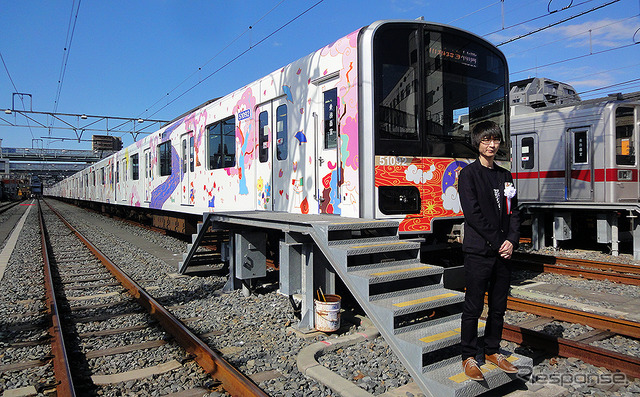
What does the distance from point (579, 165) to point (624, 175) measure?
880 mm

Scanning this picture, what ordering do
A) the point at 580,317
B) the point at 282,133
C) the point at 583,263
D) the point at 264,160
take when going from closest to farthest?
the point at 580,317
the point at 282,133
the point at 264,160
the point at 583,263

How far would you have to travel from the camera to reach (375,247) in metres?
4.16

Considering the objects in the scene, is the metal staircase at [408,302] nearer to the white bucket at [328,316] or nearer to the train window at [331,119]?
the white bucket at [328,316]

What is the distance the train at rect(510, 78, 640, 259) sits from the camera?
952cm

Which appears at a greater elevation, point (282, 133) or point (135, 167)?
point (135, 167)

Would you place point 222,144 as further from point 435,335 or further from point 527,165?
point 527,165

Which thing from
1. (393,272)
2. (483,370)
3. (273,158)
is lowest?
(483,370)

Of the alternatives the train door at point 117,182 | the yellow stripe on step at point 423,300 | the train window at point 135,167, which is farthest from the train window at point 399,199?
the train door at point 117,182

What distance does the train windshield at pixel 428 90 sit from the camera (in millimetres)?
4844

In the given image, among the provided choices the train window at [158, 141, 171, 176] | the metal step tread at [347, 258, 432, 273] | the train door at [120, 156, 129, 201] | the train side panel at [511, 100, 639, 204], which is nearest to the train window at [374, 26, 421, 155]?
the metal step tread at [347, 258, 432, 273]

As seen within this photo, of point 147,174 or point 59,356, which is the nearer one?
point 59,356

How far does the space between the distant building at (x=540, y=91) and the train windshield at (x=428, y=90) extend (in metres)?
10.1

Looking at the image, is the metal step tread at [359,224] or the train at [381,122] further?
the train at [381,122]

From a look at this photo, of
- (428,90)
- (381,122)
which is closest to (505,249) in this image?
(381,122)
